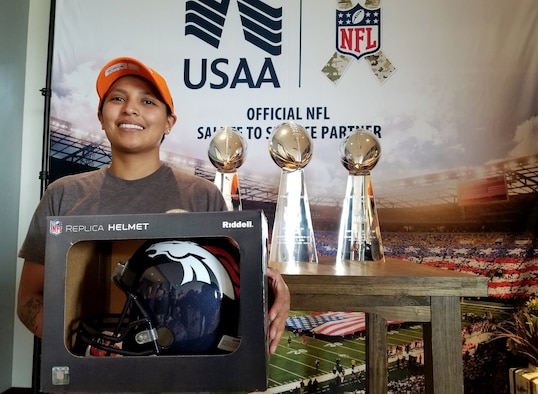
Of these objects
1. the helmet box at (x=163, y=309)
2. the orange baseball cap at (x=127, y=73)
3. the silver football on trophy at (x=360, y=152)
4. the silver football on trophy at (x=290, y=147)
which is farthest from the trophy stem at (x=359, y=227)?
the helmet box at (x=163, y=309)

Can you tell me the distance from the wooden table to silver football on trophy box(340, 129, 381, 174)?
0.41 metres

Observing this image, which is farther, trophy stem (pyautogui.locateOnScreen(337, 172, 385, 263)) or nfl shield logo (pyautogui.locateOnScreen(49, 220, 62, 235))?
trophy stem (pyautogui.locateOnScreen(337, 172, 385, 263))

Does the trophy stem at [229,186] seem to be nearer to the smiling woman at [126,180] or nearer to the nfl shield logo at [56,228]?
the smiling woman at [126,180]

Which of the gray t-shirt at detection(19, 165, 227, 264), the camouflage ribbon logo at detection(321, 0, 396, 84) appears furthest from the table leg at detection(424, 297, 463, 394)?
the camouflage ribbon logo at detection(321, 0, 396, 84)

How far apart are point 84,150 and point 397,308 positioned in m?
1.65

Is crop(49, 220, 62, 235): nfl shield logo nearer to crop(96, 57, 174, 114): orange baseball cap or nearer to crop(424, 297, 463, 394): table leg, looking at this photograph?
crop(96, 57, 174, 114): orange baseball cap

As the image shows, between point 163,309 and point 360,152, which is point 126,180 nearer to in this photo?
point 163,309

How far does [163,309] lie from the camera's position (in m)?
0.56

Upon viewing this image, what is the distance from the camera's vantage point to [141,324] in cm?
55

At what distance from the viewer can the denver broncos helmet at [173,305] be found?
534mm

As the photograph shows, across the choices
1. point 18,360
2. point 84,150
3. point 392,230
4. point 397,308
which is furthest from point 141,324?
point 18,360

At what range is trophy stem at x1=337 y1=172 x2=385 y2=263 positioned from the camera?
4.02 ft

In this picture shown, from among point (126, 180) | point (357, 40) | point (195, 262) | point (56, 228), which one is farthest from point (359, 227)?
point (357, 40)

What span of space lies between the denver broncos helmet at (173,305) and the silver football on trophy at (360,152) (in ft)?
2.44
